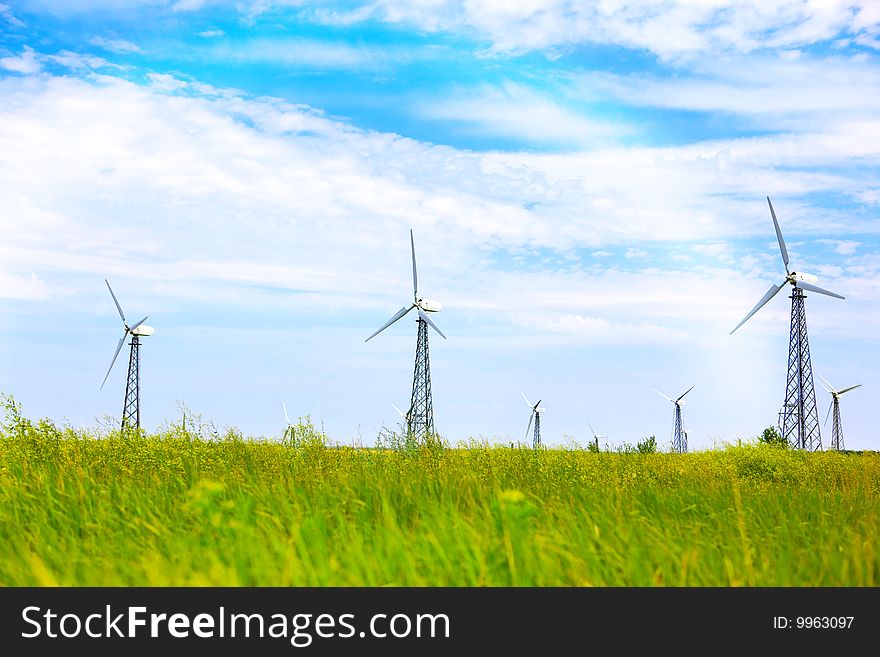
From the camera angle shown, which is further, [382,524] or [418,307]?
[418,307]

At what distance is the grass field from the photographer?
6.71 meters

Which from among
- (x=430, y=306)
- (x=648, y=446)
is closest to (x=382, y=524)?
(x=648, y=446)

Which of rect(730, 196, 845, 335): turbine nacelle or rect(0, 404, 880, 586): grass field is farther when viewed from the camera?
rect(730, 196, 845, 335): turbine nacelle

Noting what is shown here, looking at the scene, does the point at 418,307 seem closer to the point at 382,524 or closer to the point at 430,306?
the point at 430,306

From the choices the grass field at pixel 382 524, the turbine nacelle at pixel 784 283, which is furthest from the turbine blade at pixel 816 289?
the grass field at pixel 382 524

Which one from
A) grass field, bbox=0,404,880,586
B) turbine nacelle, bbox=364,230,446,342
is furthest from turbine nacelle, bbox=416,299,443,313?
grass field, bbox=0,404,880,586

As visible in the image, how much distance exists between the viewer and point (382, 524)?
8.73 m

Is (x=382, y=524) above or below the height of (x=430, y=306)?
below

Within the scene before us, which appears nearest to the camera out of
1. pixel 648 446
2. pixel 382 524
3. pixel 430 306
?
pixel 382 524

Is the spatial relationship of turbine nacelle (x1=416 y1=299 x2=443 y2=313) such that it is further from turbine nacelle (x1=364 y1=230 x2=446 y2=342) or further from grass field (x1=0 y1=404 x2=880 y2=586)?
grass field (x1=0 y1=404 x2=880 y2=586)

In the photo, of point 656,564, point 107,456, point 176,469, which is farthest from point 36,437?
point 656,564

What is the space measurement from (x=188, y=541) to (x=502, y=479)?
5.60m

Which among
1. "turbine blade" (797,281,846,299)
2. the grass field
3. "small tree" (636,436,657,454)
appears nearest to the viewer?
the grass field

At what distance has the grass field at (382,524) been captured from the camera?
6.71m
